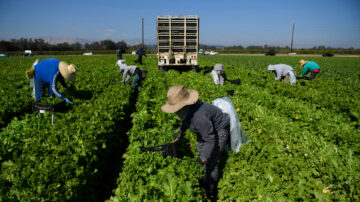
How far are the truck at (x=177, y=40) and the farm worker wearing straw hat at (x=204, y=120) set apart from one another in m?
10.9

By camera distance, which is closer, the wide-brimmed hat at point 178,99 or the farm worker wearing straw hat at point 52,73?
the wide-brimmed hat at point 178,99

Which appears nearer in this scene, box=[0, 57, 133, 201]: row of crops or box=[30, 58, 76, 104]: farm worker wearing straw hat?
box=[0, 57, 133, 201]: row of crops

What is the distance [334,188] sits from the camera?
287 centimetres

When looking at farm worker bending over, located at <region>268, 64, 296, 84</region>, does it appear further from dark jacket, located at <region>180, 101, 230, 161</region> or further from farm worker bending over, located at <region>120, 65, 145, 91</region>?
dark jacket, located at <region>180, 101, 230, 161</region>

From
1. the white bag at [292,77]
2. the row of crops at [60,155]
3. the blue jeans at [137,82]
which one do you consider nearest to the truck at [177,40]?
the blue jeans at [137,82]

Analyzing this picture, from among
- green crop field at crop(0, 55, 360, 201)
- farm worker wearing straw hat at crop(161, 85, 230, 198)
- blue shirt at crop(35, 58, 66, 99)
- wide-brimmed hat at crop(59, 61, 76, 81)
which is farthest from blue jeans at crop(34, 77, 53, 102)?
farm worker wearing straw hat at crop(161, 85, 230, 198)

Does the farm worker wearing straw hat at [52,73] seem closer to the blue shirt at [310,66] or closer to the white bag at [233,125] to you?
the white bag at [233,125]

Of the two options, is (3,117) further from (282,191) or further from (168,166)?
(282,191)

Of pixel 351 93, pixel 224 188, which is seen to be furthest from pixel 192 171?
pixel 351 93

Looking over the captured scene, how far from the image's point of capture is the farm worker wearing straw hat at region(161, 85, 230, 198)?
2801 millimetres

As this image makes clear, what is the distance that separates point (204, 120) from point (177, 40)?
11.4m

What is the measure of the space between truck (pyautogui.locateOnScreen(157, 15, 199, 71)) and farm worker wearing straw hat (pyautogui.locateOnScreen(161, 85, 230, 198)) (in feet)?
35.8

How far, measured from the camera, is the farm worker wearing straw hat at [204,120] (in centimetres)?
280

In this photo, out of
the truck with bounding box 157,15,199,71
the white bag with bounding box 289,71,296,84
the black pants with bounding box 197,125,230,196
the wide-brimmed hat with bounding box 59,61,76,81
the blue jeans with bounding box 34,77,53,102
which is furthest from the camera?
the truck with bounding box 157,15,199,71
